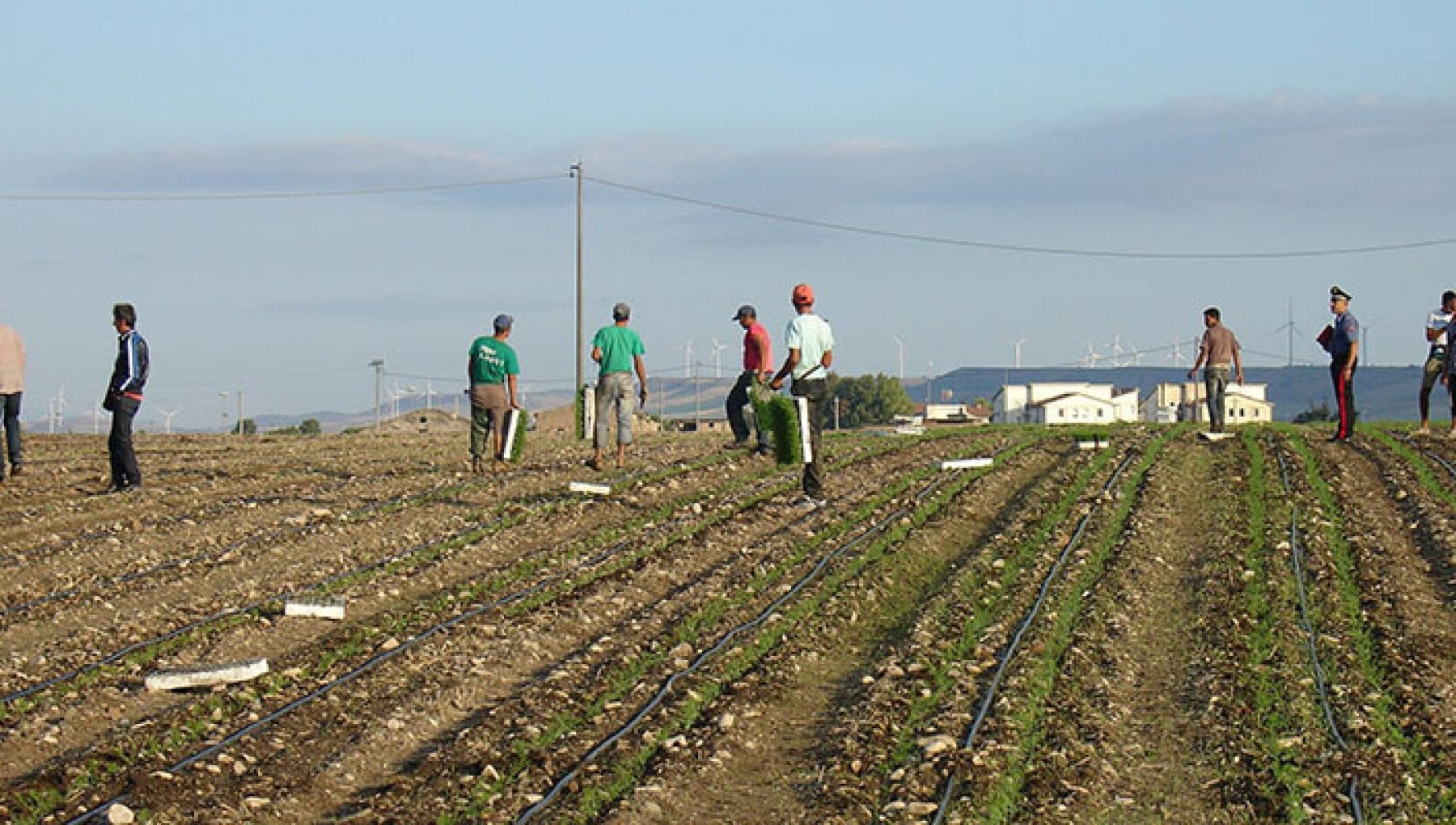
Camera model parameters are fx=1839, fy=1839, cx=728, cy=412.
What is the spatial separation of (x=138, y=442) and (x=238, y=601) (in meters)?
20.6

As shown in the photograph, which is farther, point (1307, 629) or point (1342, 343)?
point (1342, 343)

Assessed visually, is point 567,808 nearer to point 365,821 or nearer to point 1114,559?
point 365,821

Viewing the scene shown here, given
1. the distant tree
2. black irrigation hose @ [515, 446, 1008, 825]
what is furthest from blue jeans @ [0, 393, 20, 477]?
the distant tree

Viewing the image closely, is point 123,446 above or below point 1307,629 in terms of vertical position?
above

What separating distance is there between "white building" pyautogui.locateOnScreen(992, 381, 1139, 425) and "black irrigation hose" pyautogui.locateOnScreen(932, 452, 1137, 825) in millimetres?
106491

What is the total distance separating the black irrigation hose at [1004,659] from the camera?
8.25 meters

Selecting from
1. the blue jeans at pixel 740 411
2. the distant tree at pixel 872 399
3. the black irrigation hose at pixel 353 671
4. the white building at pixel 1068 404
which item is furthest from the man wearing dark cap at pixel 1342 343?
the distant tree at pixel 872 399

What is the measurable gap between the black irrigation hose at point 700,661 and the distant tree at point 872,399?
439 feet

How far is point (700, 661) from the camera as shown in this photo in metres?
11.1

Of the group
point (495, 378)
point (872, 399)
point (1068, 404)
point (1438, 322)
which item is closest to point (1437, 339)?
point (1438, 322)

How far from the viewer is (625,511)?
18.0 m

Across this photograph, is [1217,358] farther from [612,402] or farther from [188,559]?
[188,559]

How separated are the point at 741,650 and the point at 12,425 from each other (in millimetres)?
12207

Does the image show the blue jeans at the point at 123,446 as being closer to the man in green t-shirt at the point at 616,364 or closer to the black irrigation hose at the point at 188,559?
the black irrigation hose at the point at 188,559
